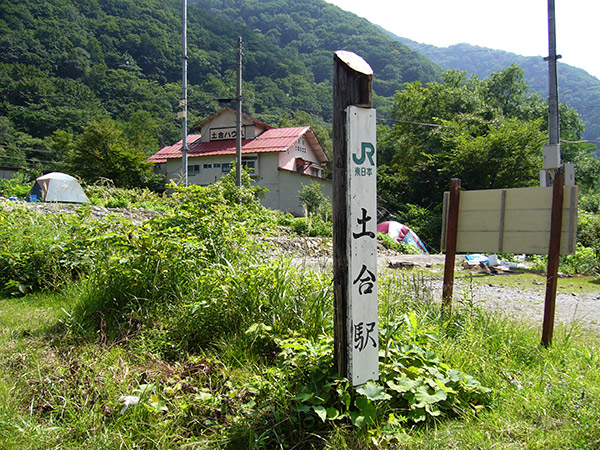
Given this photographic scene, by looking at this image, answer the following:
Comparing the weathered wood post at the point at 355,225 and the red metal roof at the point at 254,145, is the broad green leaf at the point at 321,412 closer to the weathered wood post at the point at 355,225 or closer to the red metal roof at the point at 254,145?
the weathered wood post at the point at 355,225

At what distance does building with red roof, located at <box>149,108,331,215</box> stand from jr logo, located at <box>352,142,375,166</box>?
2748 cm

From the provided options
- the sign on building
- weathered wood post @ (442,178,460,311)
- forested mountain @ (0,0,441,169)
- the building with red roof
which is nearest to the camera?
weathered wood post @ (442,178,460,311)

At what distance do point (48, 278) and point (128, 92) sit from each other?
5746 cm

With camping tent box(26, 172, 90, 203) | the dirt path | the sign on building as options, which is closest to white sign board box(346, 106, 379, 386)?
the dirt path

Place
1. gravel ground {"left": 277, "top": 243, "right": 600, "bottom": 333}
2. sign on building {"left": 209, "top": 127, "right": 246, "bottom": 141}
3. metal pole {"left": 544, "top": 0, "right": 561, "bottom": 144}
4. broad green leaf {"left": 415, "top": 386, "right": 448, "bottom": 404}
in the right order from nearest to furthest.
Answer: broad green leaf {"left": 415, "top": 386, "right": 448, "bottom": 404}
gravel ground {"left": 277, "top": 243, "right": 600, "bottom": 333}
metal pole {"left": 544, "top": 0, "right": 561, "bottom": 144}
sign on building {"left": 209, "top": 127, "right": 246, "bottom": 141}

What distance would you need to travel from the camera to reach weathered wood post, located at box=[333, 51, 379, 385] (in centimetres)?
253

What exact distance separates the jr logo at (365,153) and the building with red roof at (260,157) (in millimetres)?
27476

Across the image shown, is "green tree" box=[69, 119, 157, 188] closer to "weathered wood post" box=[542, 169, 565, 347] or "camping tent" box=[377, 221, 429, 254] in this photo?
"camping tent" box=[377, 221, 429, 254]

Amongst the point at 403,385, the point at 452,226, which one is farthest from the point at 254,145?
the point at 403,385

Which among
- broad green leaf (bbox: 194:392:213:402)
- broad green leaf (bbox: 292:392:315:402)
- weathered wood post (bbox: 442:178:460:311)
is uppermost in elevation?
weathered wood post (bbox: 442:178:460:311)

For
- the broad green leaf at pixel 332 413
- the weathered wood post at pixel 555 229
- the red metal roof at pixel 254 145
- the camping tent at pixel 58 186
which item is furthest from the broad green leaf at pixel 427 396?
the red metal roof at pixel 254 145

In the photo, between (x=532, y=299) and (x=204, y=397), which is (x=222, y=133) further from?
(x=204, y=397)

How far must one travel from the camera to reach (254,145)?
33125mm

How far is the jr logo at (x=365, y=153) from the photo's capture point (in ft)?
8.46
